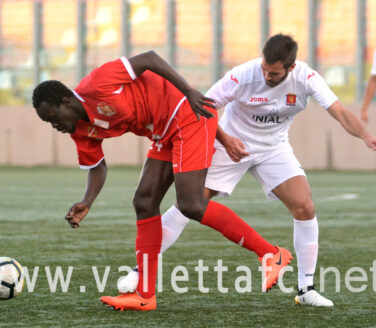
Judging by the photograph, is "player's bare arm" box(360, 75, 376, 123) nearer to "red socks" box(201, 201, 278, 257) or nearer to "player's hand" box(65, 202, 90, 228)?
"red socks" box(201, 201, 278, 257)

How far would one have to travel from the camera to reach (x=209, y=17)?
27.0 meters

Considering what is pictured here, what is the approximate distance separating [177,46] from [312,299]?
22716mm

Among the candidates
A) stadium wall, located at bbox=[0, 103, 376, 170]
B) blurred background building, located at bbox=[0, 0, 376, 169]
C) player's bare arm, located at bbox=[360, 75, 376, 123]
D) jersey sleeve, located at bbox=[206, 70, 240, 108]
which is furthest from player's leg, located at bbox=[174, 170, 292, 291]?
blurred background building, located at bbox=[0, 0, 376, 169]

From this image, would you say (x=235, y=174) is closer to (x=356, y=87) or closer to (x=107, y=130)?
(x=107, y=130)

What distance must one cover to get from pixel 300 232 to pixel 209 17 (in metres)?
22.1

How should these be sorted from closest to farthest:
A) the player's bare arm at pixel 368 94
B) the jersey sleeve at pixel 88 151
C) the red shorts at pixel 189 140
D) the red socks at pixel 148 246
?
the red shorts at pixel 189 140, the jersey sleeve at pixel 88 151, the red socks at pixel 148 246, the player's bare arm at pixel 368 94

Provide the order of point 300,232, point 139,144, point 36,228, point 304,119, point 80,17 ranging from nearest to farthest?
1. point 300,232
2. point 36,228
3. point 304,119
4. point 139,144
5. point 80,17

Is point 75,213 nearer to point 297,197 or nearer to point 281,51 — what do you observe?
point 297,197

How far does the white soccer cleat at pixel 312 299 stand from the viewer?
5.16 metres

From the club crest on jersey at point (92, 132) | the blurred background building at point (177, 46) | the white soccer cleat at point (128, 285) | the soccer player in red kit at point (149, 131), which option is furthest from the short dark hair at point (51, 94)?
the blurred background building at point (177, 46)

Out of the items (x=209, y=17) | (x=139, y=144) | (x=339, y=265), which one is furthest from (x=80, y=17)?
(x=339, y=265)

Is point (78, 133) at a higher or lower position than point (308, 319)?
higher

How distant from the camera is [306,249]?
5.36 metres

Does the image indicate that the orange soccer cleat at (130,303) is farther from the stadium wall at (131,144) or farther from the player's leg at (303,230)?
the stadium wall at (131,144)
